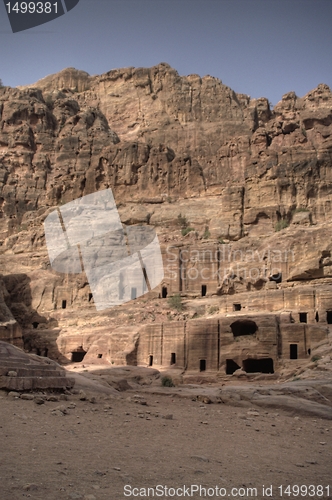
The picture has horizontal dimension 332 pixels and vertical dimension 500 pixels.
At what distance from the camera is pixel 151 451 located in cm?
1075

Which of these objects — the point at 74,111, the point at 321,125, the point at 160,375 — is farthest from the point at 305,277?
the point at 74,111

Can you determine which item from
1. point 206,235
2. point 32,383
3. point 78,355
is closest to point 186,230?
point 206,235

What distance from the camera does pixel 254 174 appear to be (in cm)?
6278

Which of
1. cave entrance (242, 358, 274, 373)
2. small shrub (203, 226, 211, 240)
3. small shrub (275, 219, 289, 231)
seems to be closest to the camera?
cave entrance (242, 358, 274, 373)

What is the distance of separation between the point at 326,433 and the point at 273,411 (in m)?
3.32

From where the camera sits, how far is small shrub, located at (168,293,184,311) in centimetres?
4557

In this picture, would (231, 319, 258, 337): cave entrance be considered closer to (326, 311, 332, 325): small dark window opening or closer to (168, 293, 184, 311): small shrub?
(326, 311, 332, 325): small dark window opening

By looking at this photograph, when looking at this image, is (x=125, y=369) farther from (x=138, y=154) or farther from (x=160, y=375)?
(x=138, y=154)

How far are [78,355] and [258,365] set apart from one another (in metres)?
16.7

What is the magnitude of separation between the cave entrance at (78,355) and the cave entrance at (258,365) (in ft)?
49.5

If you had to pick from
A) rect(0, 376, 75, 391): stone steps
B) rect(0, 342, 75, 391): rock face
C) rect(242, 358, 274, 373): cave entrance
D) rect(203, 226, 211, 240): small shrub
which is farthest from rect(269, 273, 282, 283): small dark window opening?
rect(0, 376, 75, 391): stone steps

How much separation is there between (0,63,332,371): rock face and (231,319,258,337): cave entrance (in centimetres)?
114

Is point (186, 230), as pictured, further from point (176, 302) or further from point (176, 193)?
point (176, 302)

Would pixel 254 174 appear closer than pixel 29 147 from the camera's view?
Yes
